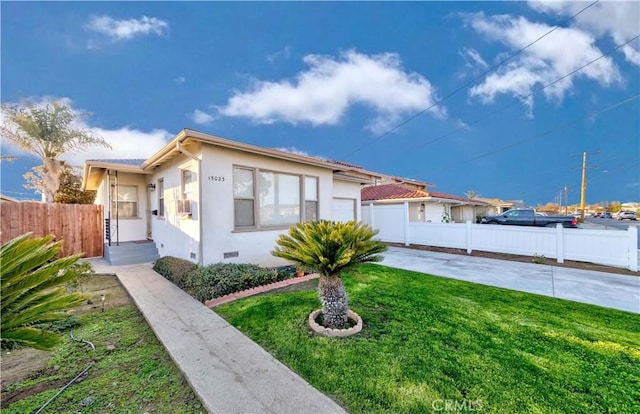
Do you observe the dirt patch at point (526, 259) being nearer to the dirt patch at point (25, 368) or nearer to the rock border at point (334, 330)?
the rock border at point (334, 330)

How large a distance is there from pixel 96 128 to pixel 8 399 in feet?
65.4

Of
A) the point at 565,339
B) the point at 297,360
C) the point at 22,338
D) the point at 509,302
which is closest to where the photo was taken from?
the point at 22,338

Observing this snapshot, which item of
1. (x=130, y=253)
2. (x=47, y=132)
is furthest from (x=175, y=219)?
(x=47, y=132)

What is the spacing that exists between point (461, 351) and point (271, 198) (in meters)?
6.05

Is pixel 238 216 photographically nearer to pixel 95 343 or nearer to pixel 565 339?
pixel 95 343

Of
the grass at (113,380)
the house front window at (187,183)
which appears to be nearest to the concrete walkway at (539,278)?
the house front window at (187,183)

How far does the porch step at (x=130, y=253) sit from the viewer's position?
8.74 metres

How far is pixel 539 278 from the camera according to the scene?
6.86 m

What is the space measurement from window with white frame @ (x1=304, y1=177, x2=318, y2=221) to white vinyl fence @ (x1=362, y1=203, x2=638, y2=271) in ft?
19.1

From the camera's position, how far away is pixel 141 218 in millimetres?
10688

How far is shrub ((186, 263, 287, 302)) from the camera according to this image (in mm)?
5281

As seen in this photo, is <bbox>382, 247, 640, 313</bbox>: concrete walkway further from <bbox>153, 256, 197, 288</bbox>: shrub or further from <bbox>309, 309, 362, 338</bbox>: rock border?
<bbox>153, 256, 197, 288</bbox>: shrub

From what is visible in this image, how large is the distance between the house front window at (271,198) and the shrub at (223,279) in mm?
1416

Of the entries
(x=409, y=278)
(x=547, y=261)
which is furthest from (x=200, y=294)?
(x=547, y=261)
